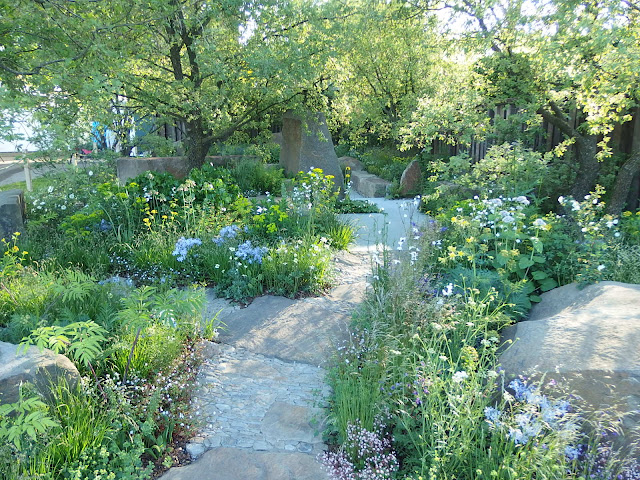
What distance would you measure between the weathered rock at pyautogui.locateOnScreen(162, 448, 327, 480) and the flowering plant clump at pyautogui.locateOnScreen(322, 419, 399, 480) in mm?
82

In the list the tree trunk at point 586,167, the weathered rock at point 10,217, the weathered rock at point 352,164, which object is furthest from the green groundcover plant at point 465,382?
the weathered rock at point 352,164

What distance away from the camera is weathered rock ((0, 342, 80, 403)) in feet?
8.31

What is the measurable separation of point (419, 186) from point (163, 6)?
6141 mm

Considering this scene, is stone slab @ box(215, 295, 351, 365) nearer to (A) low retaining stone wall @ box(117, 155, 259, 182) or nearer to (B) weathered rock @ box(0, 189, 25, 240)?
(B) weathered rock @ box(0, 189, 25, 240)

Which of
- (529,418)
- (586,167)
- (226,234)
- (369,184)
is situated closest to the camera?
(529,418)

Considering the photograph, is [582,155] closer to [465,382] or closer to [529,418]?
[465,382]

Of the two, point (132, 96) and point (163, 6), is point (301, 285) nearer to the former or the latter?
point (163, 6)

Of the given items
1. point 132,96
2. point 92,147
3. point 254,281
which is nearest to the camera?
point 254,281

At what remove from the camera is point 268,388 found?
3.31 metres

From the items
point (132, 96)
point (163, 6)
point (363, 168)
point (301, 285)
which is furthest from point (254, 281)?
point (363, 168)

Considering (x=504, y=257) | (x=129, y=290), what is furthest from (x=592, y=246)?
(x=129, y=290)

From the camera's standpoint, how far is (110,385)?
2838 millimetres

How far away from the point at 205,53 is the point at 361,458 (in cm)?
548

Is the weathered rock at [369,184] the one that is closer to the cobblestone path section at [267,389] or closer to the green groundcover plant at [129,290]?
the green groundcover plant at [129,290]
